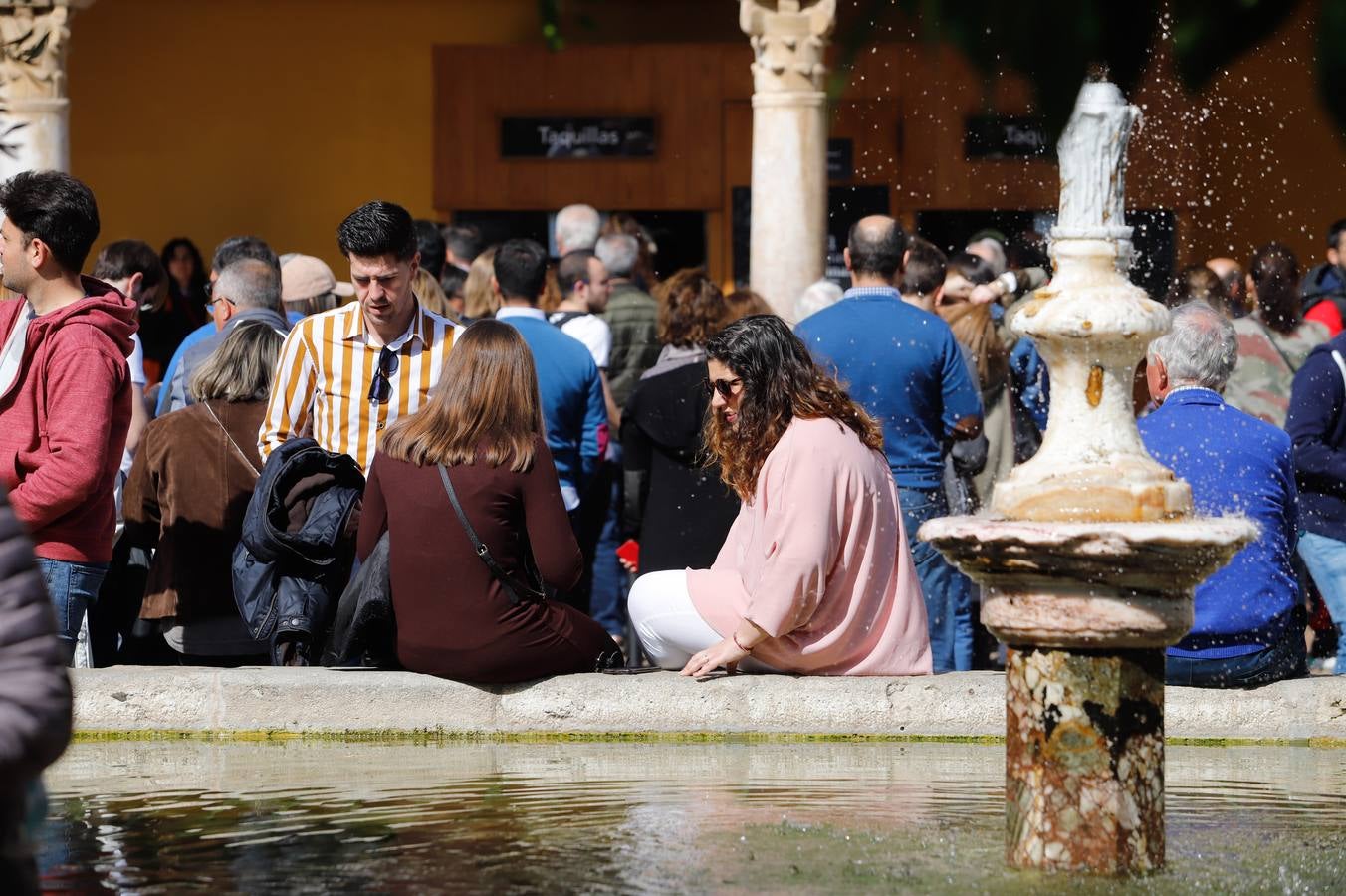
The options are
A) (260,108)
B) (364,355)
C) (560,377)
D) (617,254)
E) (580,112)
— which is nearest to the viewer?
(364,355)

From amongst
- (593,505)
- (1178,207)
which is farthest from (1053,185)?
(593,505)

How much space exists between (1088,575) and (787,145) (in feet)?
25.8

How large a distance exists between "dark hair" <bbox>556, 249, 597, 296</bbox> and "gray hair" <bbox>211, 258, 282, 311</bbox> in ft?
6.07

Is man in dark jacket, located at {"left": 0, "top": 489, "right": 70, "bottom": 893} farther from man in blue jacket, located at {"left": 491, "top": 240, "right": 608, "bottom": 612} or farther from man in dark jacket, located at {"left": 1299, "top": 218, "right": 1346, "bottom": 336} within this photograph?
man in dark jacket, located at {"left": 1299, "top": 218, "right": 1346, "bottom": 336}

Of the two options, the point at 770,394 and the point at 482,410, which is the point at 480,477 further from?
the point at 770,394

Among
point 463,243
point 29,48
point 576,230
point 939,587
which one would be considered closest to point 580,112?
point 463,243

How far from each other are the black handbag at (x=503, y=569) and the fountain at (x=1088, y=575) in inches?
76.6

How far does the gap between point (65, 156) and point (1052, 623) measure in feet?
28.4

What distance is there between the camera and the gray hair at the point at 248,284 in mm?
7977

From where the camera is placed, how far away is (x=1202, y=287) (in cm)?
942

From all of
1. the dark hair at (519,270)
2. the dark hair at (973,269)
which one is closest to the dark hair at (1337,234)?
the dark hair at (973,269)

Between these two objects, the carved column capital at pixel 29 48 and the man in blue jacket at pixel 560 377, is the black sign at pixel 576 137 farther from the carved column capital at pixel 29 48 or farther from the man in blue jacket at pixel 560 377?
the man in blue jacket at pixel 560 377

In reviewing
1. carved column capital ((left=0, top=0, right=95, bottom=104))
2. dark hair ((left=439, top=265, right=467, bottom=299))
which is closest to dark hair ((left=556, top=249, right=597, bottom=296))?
dark hair ((left=439, top=265, right=467, bottom=299))

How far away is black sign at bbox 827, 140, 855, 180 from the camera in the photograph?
15.3m
